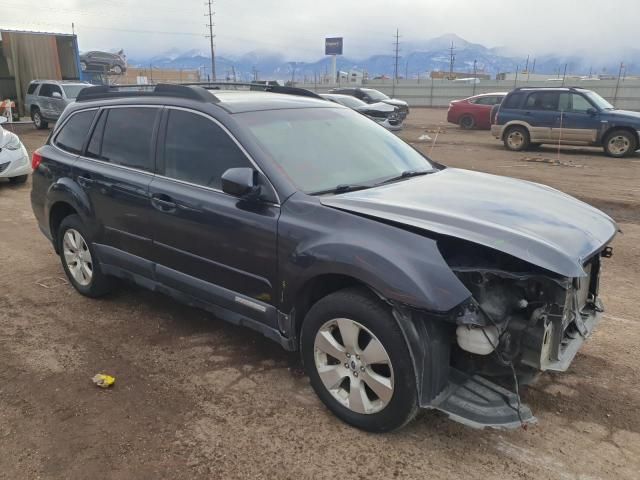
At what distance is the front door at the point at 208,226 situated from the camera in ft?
10.8

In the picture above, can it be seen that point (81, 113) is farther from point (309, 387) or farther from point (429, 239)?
point (429, 239)

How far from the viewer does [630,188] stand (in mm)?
10164

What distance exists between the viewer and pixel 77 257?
4.90 metres

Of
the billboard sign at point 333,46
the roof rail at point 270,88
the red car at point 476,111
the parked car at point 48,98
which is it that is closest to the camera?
the roof rail at point 270,88

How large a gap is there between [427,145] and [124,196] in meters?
14.3

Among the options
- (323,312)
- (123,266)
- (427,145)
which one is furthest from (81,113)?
(427,145)

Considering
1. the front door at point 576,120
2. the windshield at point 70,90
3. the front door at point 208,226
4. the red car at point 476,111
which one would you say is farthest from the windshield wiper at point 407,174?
the red car at point 476,111

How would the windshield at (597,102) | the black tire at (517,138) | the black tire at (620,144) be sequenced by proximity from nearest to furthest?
1. the black tire at (620,144)
2. the windshield at (597,102)
3. the black tire at (517,138)

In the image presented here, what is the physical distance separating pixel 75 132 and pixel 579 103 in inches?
530

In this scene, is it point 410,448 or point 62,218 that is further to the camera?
point 62,218

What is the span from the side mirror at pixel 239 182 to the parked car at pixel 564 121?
13553 millimetres

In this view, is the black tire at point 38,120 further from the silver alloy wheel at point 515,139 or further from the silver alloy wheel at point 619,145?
the silver alloy wheel at point 619,145

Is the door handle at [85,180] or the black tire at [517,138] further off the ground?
the door handle at [85,180]

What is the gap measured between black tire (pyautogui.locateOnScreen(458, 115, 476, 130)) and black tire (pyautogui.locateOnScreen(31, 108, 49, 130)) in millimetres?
16740
